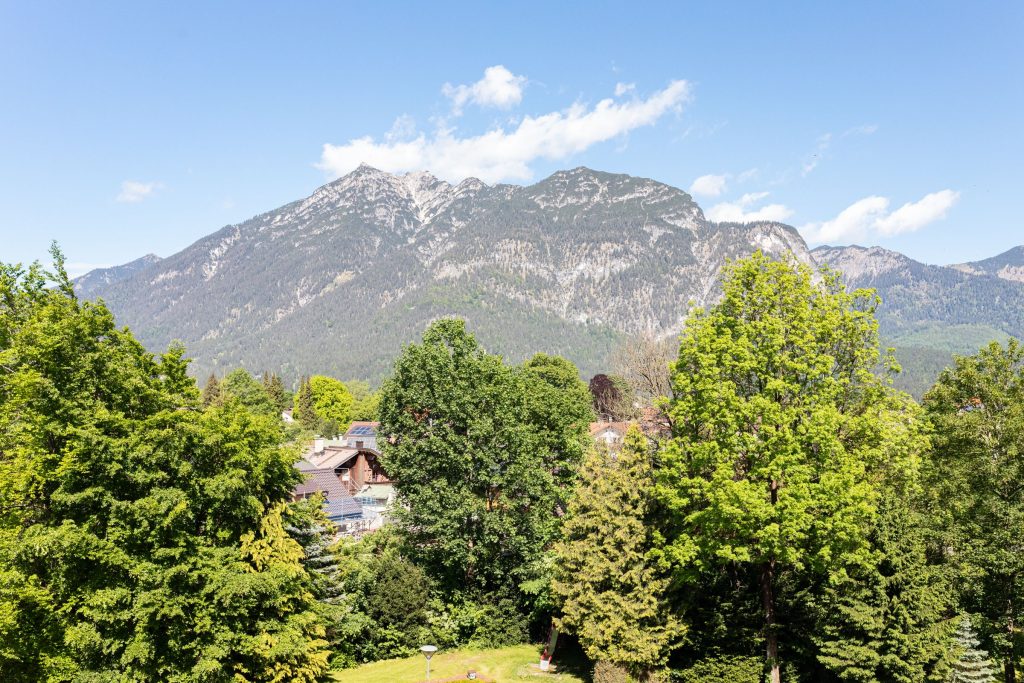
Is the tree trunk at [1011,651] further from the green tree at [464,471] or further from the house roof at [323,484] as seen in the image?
the house roof at [323,484]

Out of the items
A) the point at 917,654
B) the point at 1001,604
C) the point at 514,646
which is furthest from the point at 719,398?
the point at 514,646

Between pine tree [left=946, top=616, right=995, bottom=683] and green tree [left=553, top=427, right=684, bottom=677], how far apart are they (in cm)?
825

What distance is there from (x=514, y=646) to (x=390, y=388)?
14.3 metres

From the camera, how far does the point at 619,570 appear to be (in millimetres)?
21781

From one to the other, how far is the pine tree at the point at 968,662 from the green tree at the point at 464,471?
1590 cm

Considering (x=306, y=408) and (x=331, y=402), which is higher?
(x=331, y=402)

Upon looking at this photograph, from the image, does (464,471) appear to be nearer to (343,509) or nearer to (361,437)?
(343,509)

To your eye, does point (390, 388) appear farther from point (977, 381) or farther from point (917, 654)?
point (977, 381)

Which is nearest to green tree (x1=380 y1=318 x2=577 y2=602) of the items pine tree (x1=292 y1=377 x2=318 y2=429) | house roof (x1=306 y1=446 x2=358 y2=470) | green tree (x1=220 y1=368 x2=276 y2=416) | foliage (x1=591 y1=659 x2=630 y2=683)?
foliage (x1=591 y1=659 x2=630 y2=683)

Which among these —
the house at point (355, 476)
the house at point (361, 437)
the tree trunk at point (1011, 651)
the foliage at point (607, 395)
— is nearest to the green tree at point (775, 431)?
the tree trunk at point (1011, 651)

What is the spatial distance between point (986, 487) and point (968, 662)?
21.4 ft

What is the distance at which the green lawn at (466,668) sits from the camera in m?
24.5

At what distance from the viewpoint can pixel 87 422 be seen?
18297 mm

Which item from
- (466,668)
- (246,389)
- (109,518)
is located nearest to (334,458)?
(246,389)
